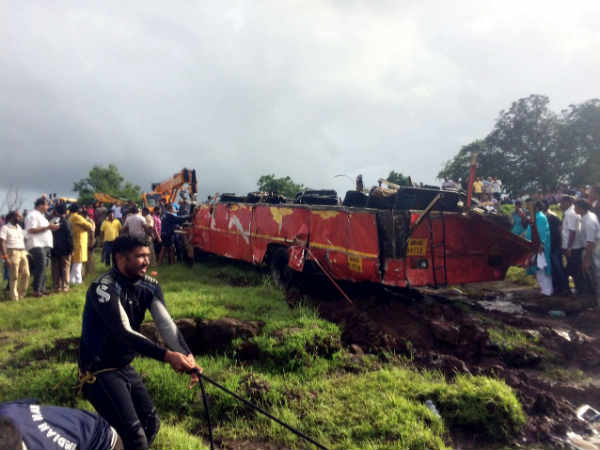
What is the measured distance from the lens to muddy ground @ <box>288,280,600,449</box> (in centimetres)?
335

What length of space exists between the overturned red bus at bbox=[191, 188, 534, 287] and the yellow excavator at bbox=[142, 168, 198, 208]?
804 cm

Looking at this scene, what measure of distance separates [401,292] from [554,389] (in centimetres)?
284

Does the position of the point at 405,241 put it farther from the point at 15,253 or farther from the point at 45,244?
the point at 15,253

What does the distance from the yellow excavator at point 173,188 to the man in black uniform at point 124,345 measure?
11.6m

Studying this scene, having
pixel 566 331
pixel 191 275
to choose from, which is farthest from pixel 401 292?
pixel 191 275

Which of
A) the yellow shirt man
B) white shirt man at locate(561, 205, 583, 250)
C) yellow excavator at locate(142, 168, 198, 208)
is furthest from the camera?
yellow excavator at locate(142, 168, 198, 208)

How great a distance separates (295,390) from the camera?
3660 millimetres

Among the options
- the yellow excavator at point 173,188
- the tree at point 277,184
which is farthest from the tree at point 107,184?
the yellow excavator at point 173,188

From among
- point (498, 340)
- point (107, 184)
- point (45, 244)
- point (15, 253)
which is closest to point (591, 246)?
point (498, 340)

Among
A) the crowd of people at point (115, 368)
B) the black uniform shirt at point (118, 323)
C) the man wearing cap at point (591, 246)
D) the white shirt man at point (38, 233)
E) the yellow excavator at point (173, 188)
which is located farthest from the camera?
the yellow excavator at point (173, 188)

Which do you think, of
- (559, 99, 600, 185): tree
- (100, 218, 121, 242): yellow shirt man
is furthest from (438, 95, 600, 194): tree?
(100, 218, 121, 242): yellow shirt man

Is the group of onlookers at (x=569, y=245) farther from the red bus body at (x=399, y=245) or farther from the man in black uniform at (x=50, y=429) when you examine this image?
the man in black uniform at (x=50, y=429)

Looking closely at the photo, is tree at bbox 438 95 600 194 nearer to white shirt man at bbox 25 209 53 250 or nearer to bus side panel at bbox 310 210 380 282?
bus side panel at bbox 310 210 380 282

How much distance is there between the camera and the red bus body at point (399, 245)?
525cm
